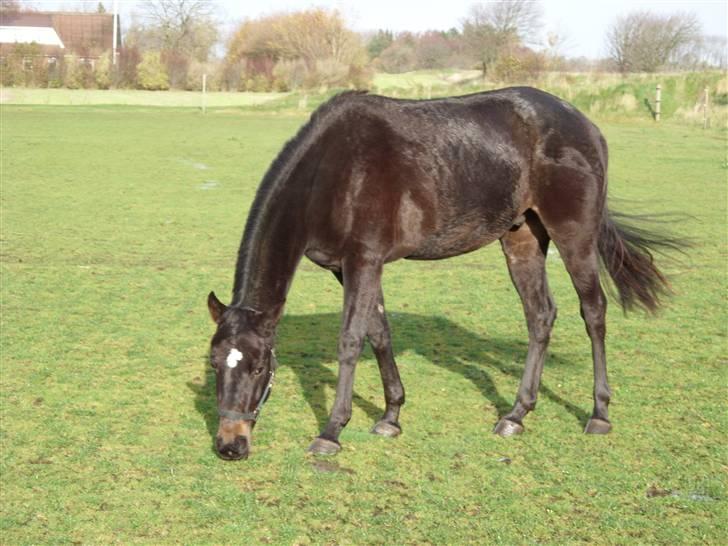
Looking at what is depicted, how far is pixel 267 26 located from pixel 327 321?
74.0 meters

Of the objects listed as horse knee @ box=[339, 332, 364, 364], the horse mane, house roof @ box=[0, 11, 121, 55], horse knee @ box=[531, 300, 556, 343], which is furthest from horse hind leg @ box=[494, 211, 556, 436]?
house roof @ box=[0, 11, 121, 55]

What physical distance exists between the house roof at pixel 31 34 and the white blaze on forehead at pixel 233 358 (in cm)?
8072

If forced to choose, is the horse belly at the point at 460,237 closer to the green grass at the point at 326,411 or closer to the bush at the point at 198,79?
the green grass at the point at 326,411

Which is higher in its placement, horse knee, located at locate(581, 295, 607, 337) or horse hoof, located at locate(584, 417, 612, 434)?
horse knee, located at locate(581, 295, 607, 337)

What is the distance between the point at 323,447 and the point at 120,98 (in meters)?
43.3

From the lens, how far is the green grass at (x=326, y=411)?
4379 millimetres

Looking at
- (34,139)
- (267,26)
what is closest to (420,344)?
(34,139)

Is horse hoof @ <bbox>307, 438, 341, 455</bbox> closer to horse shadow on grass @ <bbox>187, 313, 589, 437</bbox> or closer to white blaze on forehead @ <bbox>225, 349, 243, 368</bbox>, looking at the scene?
horse shadow on grass @ <bbox>187, 313, 589, 437</bbox>

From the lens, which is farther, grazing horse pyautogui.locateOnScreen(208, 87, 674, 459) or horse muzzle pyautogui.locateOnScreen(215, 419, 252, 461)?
grazing horse pyautogui.locateOnScreen(208, 87, 674, 459)

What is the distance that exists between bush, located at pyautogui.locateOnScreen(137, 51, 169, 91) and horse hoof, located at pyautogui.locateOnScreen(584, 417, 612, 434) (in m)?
49.4

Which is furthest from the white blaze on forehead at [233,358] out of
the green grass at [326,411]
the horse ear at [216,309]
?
the green grass at [326,411]

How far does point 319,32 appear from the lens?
65.0 m

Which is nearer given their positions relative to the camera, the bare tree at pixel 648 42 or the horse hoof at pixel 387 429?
the horse hoof at pixel 387 429

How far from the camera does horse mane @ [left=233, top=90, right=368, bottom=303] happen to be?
5.06m
